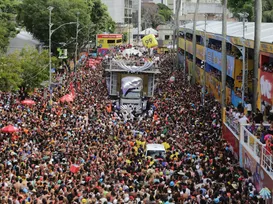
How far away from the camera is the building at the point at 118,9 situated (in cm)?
13612

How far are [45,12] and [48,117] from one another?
114ft

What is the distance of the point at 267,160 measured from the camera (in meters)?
19.8

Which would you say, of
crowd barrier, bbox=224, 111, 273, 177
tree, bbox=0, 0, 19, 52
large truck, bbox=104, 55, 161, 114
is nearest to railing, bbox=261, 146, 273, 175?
crowd barrier, bbox=224, 111, 273, 177

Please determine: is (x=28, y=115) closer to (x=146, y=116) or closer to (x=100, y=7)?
(x=146, y=116)

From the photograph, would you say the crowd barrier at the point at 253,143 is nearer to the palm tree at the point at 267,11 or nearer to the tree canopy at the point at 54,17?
the tree canopy at the point at 54,17

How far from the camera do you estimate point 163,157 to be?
24.7 meters

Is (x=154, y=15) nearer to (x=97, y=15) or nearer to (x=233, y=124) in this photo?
(x=97, y=15)

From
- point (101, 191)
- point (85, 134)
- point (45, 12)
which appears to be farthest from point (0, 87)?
point (45, 12)

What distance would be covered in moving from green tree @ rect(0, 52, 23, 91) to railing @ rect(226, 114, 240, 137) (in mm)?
16247

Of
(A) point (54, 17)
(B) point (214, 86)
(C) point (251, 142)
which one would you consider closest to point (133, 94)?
(B) point (214, 86)

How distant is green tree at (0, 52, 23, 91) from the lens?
128 feet

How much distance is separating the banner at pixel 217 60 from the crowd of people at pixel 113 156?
264 cm

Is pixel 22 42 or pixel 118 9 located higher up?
pixel 118 9

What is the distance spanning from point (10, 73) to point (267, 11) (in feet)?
132
